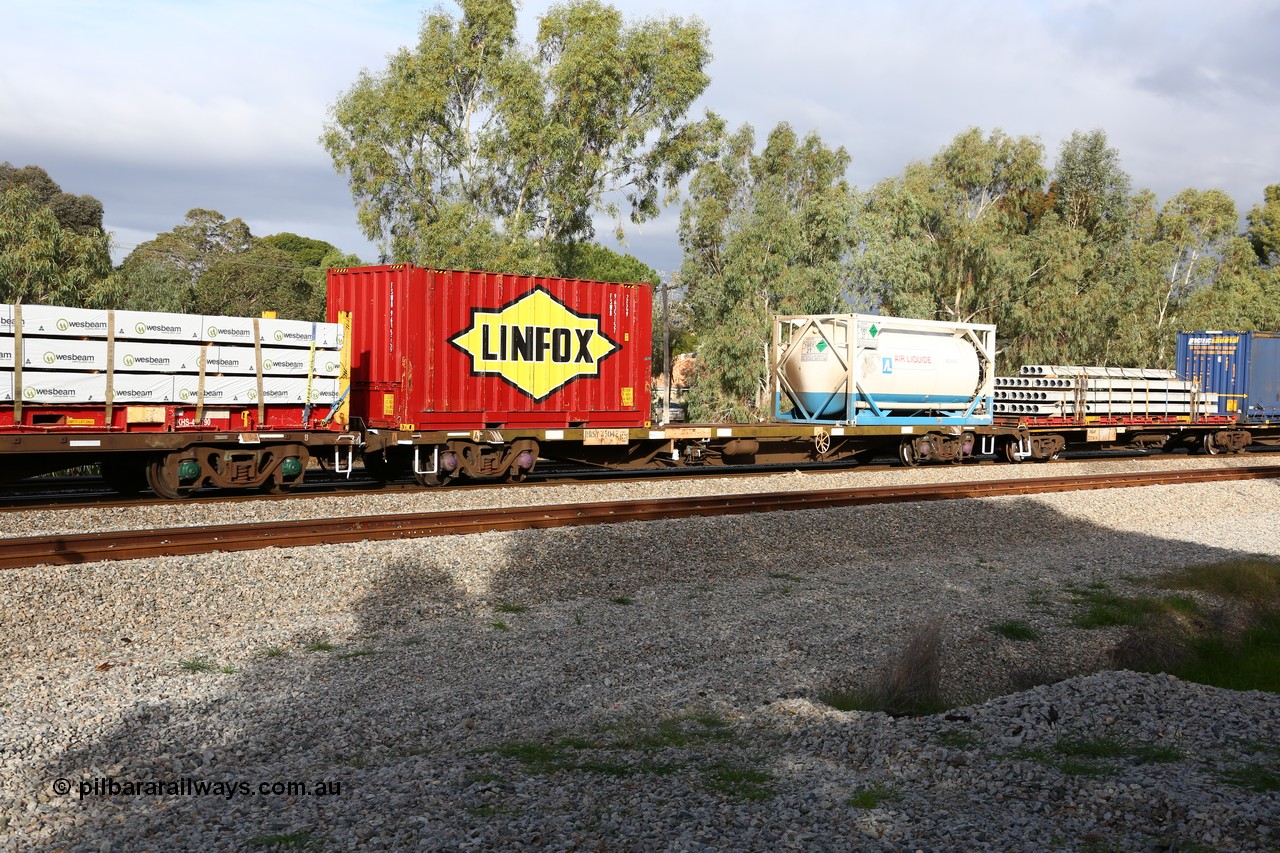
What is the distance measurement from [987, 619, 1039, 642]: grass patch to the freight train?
1035cm

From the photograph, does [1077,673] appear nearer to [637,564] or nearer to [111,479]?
[637,564]

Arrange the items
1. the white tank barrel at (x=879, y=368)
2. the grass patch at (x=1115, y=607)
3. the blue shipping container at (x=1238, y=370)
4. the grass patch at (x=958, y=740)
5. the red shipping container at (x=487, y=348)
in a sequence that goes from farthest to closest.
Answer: the blue shipping container at (x=1238, y=370) < the white tank barrel at (x=879, y=368) < the red shipping container at (x=487, y=348) < the grass patch at (x=1115, y=607) < the grass patch at (x=958, y=740)

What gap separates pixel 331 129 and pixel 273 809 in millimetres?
32699

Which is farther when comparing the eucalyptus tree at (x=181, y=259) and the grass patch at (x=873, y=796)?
the eucalyptus tree at (x=181, y=259)

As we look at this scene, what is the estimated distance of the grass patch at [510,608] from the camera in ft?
31.9

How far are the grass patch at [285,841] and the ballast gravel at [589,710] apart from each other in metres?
0.02

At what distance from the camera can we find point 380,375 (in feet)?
57.6

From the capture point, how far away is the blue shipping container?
31.7m

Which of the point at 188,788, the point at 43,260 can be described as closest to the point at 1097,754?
the point at 188,788

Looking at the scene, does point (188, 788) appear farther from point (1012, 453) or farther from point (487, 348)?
point (1012, 453)

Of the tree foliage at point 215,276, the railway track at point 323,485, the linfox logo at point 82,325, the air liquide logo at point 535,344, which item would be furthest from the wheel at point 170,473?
the tree foliage at point 215,276

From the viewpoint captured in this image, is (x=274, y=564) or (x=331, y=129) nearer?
(x=274, y=564)

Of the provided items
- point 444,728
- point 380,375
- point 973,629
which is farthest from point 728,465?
point 444,728

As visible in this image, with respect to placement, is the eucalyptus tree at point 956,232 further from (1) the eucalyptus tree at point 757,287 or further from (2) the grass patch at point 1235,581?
(2) the grass patch at point 1235,581
